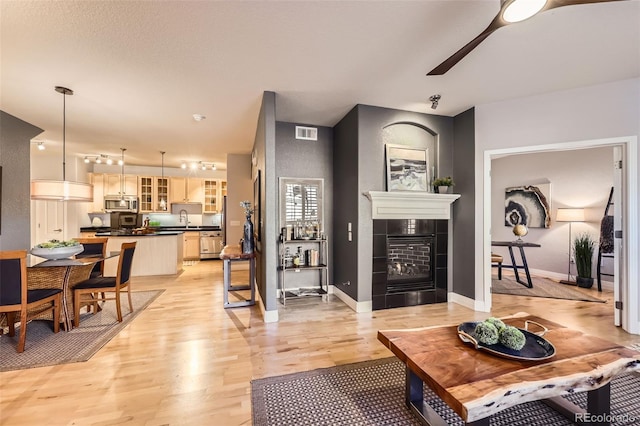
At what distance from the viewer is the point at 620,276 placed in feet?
9.90

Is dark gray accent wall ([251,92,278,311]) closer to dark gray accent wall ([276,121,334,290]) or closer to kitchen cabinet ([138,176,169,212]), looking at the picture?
dark gray accent wall ([276,121,334,290])

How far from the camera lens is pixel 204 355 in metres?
2.44

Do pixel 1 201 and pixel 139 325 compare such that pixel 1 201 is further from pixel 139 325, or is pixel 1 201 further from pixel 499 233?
pixel 499 233

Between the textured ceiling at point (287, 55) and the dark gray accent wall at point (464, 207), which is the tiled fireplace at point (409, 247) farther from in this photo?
the textured ceiling at point (287, 55)

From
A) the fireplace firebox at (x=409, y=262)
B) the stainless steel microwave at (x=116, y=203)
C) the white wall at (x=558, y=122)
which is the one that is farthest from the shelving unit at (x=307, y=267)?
the stainless steel microwave at (x=116, y=203)

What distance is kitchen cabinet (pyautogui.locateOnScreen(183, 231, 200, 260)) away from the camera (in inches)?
294

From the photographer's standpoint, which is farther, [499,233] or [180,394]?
[499,233]

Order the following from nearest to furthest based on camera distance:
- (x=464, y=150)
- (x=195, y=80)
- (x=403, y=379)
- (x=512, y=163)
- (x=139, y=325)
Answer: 1. (x=403, y=379)
2. (x=195, y=80)
3. (x=139, y=325)
4. (x=464, y=150)
5. (x=512, y=163)

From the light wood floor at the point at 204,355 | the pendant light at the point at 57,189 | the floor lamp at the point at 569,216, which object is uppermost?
the pendant light at the point at 57,189

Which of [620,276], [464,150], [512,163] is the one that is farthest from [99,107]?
[512,163]

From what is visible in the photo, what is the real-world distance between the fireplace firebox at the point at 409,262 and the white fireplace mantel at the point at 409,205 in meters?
0.09

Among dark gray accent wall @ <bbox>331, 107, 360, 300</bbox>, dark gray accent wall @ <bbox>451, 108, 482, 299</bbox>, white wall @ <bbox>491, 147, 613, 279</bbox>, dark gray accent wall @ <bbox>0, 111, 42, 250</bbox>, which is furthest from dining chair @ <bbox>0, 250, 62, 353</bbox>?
white wall @ <bbox>491, 147, 613, 279</bbox>

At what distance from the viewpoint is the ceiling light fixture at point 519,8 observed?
1488 millimetres

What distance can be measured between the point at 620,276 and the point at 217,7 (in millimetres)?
4739
